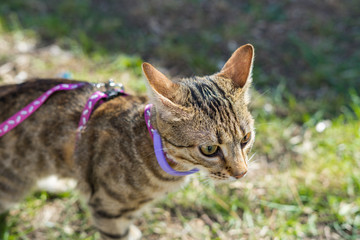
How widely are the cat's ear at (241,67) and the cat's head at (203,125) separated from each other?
1.0 inches

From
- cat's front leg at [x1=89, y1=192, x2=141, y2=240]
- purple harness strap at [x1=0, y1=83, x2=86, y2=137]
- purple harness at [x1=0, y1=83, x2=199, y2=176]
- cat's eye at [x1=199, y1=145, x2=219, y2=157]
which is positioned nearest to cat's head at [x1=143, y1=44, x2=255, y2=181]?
cat's eye at [x1=199, y1=145, x2=219, y2=157]

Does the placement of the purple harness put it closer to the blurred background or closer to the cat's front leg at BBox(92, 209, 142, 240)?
the cat's front leg at BBox(92, 209, 142, 240)

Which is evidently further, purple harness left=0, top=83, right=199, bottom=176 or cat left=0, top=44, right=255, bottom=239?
purple harness left=0, top=83, right=199, bottom=176

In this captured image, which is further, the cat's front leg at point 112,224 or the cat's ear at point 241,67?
the cat's front leg at point 112,224

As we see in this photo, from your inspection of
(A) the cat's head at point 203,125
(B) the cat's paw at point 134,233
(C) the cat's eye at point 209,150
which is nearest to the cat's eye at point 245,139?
(A) the cat's head at point 203,125

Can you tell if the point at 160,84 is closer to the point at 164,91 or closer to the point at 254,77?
the point at 164,91

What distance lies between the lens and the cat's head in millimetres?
1938

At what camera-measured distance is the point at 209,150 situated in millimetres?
1960

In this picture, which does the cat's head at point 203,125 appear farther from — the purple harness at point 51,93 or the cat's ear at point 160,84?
the purple harness at point 51,93

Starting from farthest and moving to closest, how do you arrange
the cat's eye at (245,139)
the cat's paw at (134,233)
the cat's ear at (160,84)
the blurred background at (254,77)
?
the blurred background at (254,77), the cat's paw at (134,233), the cat's eye at (245,139), the cat's ear at (160,84)

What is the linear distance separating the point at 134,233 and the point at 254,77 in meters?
2.43

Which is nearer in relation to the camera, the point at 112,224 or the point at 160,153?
the point at 160,153

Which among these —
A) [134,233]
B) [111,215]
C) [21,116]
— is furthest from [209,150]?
[21,116]

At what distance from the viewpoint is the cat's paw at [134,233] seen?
2.72 metres
